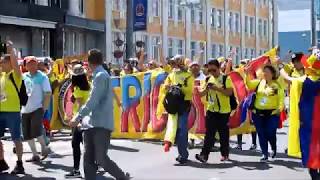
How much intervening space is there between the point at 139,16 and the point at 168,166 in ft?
66.3

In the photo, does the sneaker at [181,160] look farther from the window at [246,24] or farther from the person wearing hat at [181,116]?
the window at [246,24]

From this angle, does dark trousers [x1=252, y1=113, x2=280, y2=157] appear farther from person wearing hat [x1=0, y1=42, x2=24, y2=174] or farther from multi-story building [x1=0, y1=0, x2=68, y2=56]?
multi-story building [x1=0, y1=0, x2=68, y2=56]

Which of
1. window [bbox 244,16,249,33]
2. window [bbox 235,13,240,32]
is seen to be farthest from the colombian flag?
window [bbox 244,16,249,33]

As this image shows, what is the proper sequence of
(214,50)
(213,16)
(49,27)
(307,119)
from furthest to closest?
(214,50) → (213,16) → (49,27) → (307,119)

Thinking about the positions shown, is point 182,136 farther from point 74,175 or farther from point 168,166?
point 74,175

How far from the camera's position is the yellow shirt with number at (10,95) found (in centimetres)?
1086

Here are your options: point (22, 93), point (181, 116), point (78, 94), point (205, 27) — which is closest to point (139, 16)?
point (181, 116)

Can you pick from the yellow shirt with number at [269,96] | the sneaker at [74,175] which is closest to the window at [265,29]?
the yellow shirt with number at [269,96]

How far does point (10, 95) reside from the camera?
10906mm

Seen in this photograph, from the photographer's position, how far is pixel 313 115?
27.2 ft

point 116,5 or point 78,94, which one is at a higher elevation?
point 116,5

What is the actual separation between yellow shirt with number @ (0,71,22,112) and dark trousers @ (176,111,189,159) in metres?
2.89

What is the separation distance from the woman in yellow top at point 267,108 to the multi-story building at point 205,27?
106 feet

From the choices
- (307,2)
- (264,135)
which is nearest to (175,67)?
(264,135)
